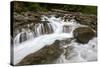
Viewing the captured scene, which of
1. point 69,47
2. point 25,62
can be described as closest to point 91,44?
point 69,47

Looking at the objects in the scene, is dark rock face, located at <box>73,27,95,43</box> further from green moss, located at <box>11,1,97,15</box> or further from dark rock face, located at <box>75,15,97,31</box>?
green moss, located at <box>11,1,97,15</box>

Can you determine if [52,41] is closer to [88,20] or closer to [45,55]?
[45,55]

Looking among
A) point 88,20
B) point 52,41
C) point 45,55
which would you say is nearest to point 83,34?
point 88,20

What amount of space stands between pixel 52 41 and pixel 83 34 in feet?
1.26

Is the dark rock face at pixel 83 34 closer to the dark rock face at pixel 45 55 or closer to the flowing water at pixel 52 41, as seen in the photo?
the flowing water at pixel 52 41

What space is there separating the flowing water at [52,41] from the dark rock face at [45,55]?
4 centimetres

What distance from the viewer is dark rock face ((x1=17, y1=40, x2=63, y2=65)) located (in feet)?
5.62

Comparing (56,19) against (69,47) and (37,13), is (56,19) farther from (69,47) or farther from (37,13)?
(69,47)

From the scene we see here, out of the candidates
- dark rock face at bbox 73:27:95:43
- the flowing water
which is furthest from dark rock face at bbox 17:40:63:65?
dark rock face at bbox 73:27:95:43

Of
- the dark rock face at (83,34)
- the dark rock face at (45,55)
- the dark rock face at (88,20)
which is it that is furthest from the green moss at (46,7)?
the dark rock face at (45,55)

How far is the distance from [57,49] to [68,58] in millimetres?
158

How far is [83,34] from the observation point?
1939 millimetres
